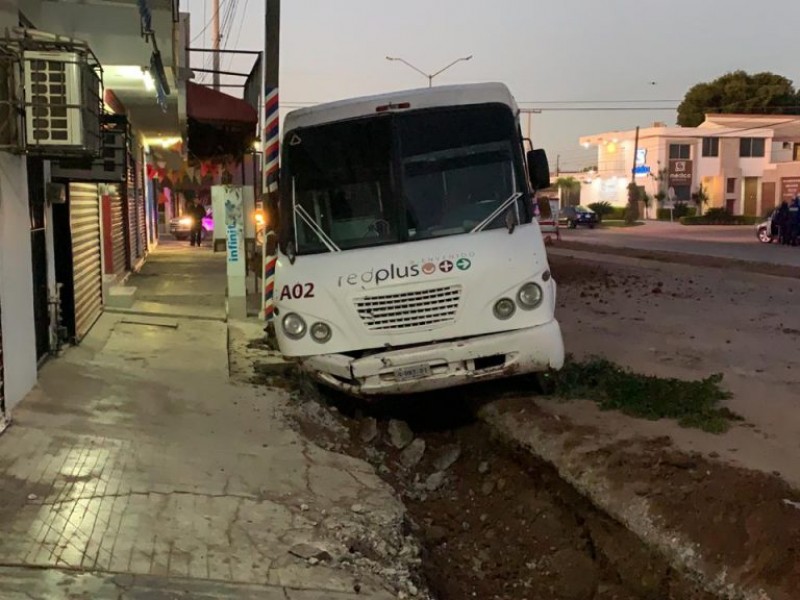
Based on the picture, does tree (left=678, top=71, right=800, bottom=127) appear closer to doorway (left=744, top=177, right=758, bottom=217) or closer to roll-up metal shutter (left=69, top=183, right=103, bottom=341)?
doorway (left=744, top=177, right=758, bottom=217)

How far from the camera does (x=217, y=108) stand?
14.7 meters

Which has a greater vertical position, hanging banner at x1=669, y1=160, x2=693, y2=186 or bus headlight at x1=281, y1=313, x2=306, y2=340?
hanging banner at x1=669, y1=160, x2=693, y2=186

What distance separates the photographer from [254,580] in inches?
165

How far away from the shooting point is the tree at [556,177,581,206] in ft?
288

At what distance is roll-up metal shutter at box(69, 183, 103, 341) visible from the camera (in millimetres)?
10320

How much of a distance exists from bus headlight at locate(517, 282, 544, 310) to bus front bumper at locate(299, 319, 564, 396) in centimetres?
19

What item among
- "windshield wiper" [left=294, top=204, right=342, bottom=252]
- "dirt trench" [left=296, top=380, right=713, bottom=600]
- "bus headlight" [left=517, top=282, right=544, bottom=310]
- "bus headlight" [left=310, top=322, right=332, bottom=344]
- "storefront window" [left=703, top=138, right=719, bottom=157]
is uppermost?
"storefront window" [left=703, top=138, right=719, bottom=157]

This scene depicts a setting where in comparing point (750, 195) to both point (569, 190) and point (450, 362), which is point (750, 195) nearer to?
point (569, 190)

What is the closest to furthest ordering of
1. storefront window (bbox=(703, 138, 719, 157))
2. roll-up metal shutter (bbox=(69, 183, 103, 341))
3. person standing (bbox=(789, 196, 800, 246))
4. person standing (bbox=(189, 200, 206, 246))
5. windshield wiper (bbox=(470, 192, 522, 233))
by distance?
1. windshield wiper (bbox=(470, 192, 522, 233))
2. roll-up metal shutter (bbox=(69, 183, 103, 341))
3. person standing (bbox=(189, 200, 206, 246))
4. person standing (bbox=(789, 196, 800, 246))
5. storefront window (bbox=(703, 138, 719, 157))

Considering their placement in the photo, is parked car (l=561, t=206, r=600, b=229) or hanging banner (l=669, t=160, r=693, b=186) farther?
hanging banner (l=669, t=160, r=693, b=186)

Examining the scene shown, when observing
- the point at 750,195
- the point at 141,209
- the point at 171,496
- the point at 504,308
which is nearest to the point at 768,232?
the point at 141,209

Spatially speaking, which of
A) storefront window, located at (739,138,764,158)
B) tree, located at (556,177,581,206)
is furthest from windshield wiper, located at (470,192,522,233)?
tree, located at (556,177,581,206)

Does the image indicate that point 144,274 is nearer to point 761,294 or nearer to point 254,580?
point 761,294

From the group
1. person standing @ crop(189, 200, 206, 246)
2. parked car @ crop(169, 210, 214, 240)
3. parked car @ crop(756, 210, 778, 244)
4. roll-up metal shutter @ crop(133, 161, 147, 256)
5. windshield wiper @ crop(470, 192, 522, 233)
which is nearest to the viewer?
windshield wiper @ crop(470, 192, 522, 233)
